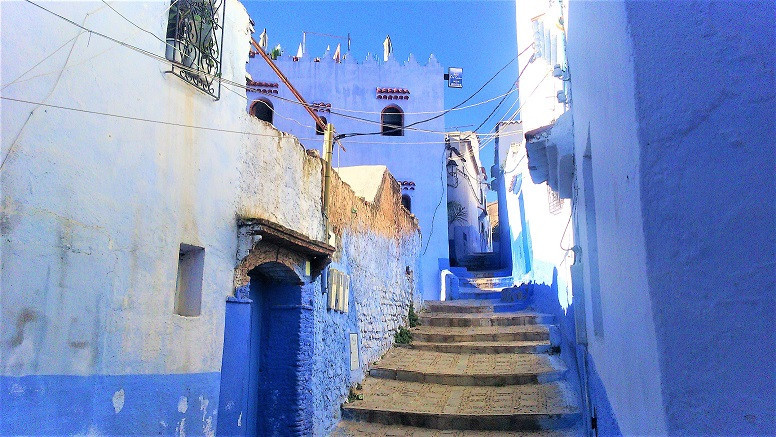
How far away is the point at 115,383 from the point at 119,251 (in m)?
0.93

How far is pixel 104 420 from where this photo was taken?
3820 millimetres

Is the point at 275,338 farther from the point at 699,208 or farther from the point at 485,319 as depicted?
the point at 485,319

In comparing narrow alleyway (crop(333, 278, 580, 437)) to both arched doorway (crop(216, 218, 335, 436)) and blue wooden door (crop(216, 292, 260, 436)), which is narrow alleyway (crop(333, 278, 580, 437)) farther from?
blue wooden door (crop(216, 292, 260, 436))

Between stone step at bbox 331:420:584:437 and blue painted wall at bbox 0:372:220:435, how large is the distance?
285cm

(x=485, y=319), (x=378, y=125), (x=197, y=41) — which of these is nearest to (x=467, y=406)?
(x=485, y=319)

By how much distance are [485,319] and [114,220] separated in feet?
29.5

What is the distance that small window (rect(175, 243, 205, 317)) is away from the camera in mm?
4895

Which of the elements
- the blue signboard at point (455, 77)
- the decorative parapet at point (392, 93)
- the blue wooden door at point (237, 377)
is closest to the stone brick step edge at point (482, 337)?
the blue wooden door at point (237, 377)

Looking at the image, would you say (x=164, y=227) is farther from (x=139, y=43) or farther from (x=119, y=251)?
(x=139, y=43)

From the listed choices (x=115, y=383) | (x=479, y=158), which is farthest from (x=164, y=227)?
(x=479, y=158)

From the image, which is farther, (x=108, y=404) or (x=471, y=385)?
(x=471, y=385)

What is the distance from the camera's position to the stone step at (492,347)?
32.2 ft

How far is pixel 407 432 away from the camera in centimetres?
739

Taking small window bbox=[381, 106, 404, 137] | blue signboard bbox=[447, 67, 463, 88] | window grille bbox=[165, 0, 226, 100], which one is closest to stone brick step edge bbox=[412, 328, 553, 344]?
window grille bbox=[165, 0, 226, 100]
